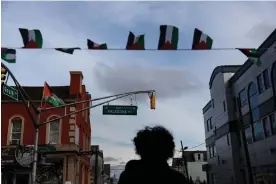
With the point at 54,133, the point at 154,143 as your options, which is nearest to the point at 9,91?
the point at 154,143

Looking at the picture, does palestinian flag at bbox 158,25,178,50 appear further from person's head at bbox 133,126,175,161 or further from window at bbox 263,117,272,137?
window at bbox 263,117,272,137

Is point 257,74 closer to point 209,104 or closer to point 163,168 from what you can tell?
point 209,104

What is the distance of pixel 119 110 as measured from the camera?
16656mm

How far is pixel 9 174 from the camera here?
2577 cm

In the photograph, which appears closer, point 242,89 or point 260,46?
point 260,46

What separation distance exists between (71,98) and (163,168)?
25.6 meters

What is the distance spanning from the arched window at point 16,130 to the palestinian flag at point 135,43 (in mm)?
17821

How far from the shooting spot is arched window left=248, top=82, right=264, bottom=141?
91.6ft

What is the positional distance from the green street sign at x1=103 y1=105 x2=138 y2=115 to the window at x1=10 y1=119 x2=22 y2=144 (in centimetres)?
1289

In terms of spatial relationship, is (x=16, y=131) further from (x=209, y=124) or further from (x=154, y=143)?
(x=209, y=124)

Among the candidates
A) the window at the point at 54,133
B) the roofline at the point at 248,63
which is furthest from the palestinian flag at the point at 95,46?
the window at the point at 54,133

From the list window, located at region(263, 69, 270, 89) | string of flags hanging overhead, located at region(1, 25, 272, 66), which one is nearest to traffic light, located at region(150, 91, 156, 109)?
string of flags hanging overhead, located at region(1, 25, 272, 66)

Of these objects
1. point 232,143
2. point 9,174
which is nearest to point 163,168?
point 9,174

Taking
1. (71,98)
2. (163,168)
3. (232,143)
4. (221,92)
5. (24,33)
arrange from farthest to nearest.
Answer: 1. (221,92)
2. (232,143)
3. (71,98)
4. (24,33)
5. (163,168)
